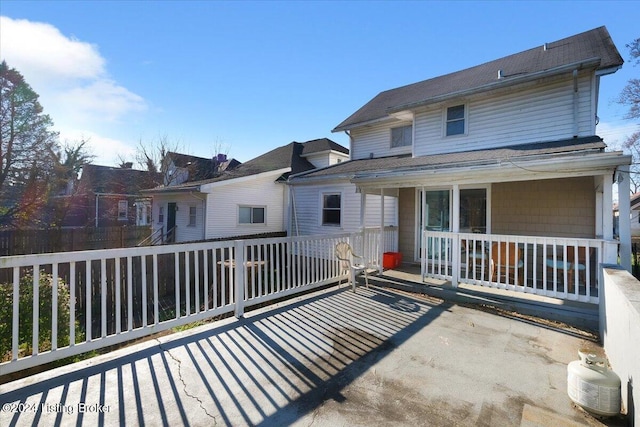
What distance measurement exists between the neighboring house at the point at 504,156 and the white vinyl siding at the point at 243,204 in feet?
A: 14.6

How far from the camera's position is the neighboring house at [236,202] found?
12.7 metres

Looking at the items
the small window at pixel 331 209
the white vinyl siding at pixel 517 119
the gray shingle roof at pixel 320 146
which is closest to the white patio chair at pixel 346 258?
the small window at pixel 331 209

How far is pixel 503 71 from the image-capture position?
843 cm

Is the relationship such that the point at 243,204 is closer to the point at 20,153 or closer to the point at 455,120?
the point at 455,120

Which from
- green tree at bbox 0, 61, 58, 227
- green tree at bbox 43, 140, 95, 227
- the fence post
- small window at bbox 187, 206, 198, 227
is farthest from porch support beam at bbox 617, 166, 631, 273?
green tree at bbox 0, 61, 58, 227

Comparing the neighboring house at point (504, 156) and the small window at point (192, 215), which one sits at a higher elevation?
the neighboring house at point (504, 156)

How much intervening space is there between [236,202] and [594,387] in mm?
12572

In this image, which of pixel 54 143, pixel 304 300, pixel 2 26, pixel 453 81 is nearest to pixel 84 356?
pixel 304 300

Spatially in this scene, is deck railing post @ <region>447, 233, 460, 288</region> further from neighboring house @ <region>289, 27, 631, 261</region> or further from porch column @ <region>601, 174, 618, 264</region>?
porch column @ <region>601, 174, 618, 264</region>

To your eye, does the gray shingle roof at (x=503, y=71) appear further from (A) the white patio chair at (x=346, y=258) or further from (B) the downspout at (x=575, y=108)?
(A) the white patio chair at (x=346, y=258)

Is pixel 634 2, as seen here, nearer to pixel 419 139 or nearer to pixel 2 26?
pixel 419 139

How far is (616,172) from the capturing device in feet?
14.7

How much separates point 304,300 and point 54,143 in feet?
70.3

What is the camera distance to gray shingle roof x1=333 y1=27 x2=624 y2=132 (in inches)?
273
